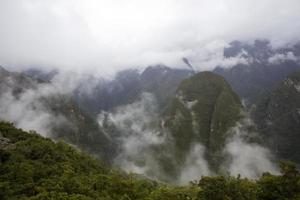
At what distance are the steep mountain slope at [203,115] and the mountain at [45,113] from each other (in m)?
32.7

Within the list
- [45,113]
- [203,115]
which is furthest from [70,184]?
[203,115]

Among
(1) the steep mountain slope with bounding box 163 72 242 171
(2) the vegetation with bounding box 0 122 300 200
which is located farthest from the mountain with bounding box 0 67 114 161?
(2) the vegetation with bounding box 0 122 300 200

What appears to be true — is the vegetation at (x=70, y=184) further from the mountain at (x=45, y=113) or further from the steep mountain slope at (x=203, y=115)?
the steep mountain slope at (x=203, y=115)

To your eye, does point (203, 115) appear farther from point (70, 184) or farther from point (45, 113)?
point (70, 184)

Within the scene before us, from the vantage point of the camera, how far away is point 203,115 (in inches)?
7131

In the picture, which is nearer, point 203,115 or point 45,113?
point 45,113

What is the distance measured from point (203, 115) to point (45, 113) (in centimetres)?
6876

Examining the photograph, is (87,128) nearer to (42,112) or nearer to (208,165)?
(42,112)

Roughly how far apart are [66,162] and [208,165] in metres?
110

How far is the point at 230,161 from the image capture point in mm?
160000

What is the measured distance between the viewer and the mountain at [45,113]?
163m

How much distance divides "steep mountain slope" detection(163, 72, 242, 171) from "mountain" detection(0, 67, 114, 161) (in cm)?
3273

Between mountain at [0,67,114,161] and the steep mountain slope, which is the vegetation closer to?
mountain at [0,67,114,161]

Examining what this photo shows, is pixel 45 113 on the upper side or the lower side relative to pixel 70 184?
upper
